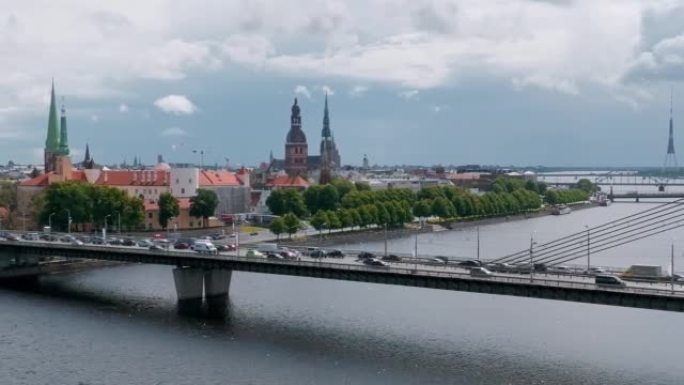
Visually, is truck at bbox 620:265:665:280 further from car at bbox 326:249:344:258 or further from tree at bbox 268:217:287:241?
tree at bbox 268:217:287:241

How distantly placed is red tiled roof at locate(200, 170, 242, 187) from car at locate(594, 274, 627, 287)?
236 feet

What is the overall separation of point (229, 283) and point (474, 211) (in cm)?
7427

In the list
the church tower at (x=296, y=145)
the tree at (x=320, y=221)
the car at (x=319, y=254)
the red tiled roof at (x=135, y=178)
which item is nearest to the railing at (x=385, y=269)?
the car at (x=319, y=254)

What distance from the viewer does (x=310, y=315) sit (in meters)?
47.8

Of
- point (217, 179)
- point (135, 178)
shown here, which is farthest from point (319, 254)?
point (217, 179)

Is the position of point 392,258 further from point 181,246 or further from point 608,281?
point 608,281

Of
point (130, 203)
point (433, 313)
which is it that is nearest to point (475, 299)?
point (433, 313)

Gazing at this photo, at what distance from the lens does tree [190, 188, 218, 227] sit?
9344cm

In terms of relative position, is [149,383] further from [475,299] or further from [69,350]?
[475,299]

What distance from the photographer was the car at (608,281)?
38.4 m

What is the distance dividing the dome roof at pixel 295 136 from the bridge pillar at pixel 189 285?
11789cm

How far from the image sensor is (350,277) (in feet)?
149

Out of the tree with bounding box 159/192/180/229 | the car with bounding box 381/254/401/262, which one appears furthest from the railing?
the tree with bounding box 159/192/180/229

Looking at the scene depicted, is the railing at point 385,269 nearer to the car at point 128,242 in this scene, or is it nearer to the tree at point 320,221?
the car at point 128,242
